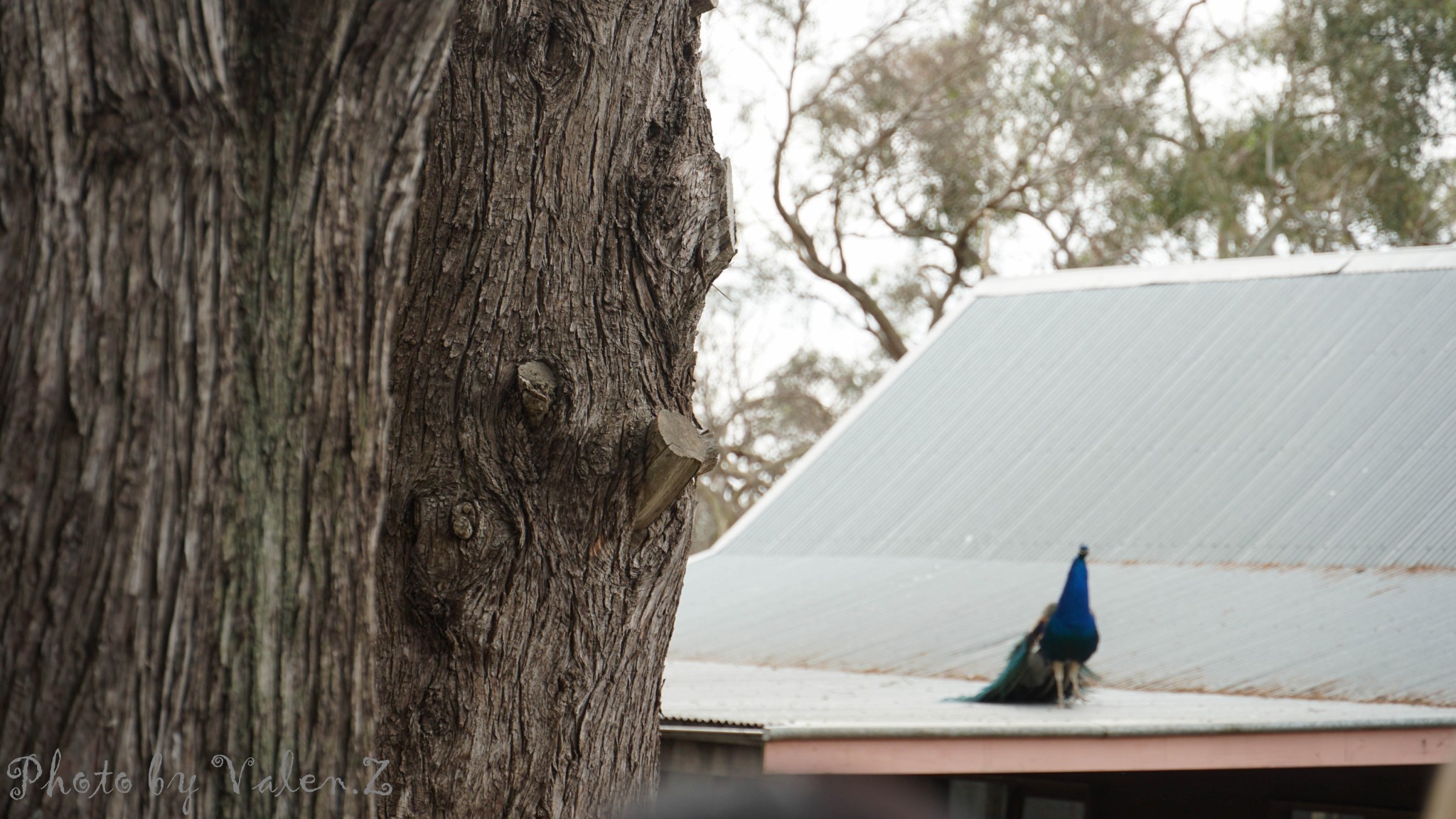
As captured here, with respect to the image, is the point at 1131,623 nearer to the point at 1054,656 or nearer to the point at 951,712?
the point at 1054,656

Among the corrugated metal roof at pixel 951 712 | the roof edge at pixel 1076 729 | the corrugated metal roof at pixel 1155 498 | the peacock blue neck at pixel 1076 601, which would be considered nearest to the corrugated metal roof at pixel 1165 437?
the corrugated metal roof at pixel 1155 498

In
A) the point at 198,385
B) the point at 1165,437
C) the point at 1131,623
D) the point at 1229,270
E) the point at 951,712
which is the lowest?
the point at 951,712

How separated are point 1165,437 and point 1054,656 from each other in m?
4.56

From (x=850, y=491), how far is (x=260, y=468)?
9.62 m

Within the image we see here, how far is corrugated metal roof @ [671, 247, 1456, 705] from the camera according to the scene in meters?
7.61

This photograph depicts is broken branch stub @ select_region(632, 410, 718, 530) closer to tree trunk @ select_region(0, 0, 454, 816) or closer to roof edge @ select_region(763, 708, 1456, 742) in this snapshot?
tree trunk @ select_region(0, 0, 454, 816)

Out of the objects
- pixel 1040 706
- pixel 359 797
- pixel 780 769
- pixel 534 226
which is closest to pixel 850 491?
pixel 1040 706

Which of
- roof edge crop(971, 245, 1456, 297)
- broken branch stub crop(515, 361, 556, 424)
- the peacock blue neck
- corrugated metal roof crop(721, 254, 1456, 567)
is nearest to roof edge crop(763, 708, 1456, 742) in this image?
the peacock blue neck

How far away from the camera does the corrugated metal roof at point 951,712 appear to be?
15.9 ft

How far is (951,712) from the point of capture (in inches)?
231

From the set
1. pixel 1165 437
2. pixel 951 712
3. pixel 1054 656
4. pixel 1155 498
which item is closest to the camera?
pixel 951 712

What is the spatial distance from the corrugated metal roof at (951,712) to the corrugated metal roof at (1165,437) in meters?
2.97

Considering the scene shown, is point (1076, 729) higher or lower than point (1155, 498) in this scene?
lower

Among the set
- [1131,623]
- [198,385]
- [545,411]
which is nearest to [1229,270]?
[1131,623]
